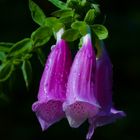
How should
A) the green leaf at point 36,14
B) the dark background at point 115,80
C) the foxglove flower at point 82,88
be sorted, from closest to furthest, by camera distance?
the foxglove flower at point 82,88
the green leaf at point 36,14
the dark background at point 115,80

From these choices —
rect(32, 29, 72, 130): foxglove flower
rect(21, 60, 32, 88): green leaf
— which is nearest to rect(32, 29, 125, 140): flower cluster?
rect(32, 29, 72, 130): foxglove flower

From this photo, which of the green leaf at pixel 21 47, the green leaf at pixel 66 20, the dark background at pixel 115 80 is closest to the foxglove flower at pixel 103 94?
the green leaf at pixel 66 20

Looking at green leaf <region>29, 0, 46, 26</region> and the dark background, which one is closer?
green leaf <region>29, 0, 46, 26</region>

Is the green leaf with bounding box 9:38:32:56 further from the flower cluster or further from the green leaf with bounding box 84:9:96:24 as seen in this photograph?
the green leaf with bounding box 84:9:96:24

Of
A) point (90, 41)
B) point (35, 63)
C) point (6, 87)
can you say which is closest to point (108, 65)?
point (90, 41)

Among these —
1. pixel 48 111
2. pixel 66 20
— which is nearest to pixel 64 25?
pixel 66 20

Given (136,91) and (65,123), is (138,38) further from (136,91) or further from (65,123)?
(65,123)

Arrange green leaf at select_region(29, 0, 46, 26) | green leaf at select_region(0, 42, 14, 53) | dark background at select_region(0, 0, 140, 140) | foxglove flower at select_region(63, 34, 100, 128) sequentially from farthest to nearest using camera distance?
dark background at select_region(0, 0, 140, 140)
green leaf at select_region(0, 42, 14, 53)
green leaf at select_region(29, 0, 46, 26)
foxglove flower at select_region(63, 34, 100, 128)

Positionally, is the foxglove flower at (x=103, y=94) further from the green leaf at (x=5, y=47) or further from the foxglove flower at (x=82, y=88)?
the green leaf at (x=5, y=47)
